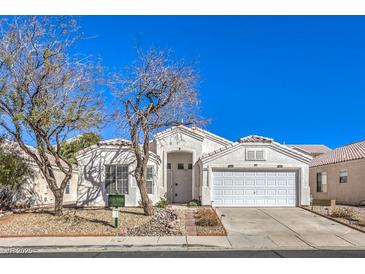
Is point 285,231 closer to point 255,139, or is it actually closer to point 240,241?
point 240,241

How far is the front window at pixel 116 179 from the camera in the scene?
23.0m

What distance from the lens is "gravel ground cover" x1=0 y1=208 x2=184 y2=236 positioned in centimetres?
1592

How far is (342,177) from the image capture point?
26156mm

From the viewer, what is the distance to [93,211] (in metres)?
20.3

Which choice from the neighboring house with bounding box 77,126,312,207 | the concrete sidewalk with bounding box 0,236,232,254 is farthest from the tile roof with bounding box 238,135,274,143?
the concrete sidewalk with bounding box 0,236,232,254

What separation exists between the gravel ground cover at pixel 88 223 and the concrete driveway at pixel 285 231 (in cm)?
253

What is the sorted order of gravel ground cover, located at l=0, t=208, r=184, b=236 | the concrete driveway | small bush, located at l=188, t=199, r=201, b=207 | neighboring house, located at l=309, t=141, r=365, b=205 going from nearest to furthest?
1. the concrete driveway
2. gravel ground cover, located at l=0, t=208, r=184, b=236
3. small bush, located at l=188, t=199, r=201, b=207
4. neighboring house, located at l=309, t=141, r=365, b=205

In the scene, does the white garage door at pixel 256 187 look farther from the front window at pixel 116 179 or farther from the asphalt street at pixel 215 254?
the asphalt street at pixel 215 254

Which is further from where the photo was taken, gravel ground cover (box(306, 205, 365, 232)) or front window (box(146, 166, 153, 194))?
front window (box(146, 166, 153, 194))

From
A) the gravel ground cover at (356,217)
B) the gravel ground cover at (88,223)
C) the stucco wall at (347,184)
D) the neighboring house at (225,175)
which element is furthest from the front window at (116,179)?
the stucco wall at (347,184)

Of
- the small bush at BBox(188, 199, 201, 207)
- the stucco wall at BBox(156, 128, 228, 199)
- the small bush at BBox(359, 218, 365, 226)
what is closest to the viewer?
the small bush at BBox(359, 218, 365, 226)

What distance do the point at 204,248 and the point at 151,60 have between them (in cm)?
908

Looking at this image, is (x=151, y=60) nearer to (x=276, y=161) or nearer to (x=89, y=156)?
(x=89, y=156)

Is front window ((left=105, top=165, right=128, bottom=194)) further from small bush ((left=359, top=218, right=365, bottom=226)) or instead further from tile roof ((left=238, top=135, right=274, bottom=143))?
small bush ((left=359, top=218, right=365, bottom=226))
